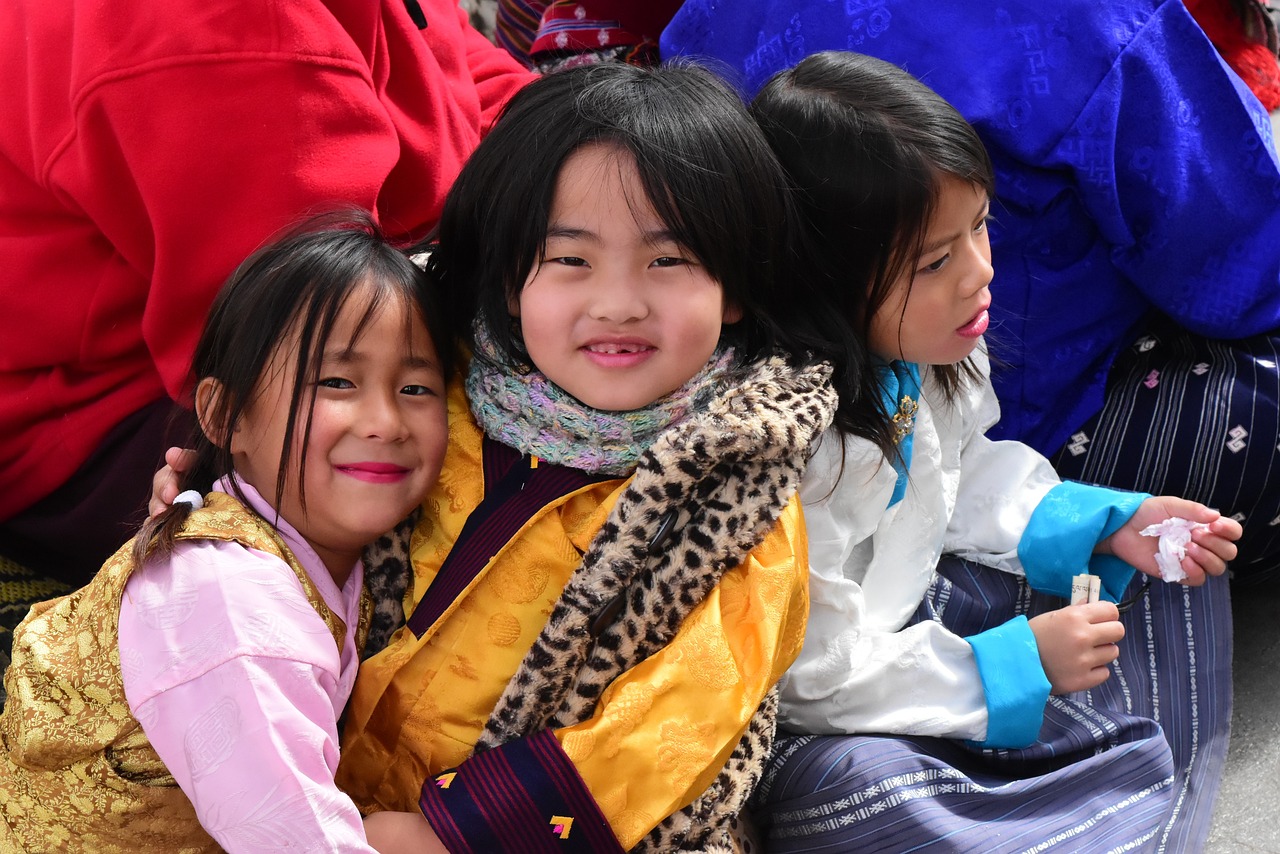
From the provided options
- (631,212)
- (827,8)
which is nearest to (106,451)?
(631,212)

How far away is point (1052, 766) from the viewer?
4.97 feet

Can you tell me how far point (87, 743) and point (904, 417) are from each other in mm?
991

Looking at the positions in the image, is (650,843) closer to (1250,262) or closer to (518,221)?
(518,221)

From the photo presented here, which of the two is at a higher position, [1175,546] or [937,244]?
[937,244]

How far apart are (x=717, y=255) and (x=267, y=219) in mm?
537

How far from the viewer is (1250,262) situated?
1681 millimetres

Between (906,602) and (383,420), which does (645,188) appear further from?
(906,602)

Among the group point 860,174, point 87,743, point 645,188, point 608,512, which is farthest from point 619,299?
point 87,743

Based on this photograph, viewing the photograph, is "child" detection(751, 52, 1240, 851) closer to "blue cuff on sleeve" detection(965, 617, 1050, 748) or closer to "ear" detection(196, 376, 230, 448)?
"blue cuff on sleeve" detection(965, 617, 1050, 748)

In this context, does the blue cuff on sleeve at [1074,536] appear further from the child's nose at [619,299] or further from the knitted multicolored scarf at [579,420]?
the child's nose at [619,299]

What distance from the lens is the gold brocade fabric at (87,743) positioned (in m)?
1.15

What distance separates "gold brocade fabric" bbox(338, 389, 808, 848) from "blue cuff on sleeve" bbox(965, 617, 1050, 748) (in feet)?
1.03

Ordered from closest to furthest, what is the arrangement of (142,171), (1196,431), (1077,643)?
(142,171), (1077,643), (1196,431)

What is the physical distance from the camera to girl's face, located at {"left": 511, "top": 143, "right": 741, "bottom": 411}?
125 centimetres
